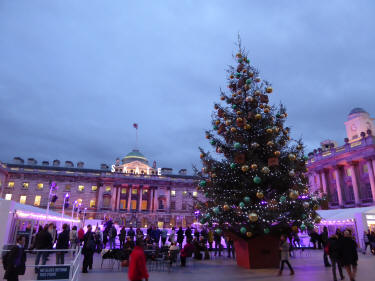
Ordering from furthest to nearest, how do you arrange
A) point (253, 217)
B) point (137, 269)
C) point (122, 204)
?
point (122, 204), point (253, 217), point (137, 269)

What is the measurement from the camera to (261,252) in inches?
456

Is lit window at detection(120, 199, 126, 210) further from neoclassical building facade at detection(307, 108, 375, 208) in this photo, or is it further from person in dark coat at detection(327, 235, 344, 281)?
person in dark coat at detection(327, 235, 344, 281)

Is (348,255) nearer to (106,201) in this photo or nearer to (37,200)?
(106,201)

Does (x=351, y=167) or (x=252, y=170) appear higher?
(x=351, y=167)

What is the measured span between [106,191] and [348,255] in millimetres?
64184

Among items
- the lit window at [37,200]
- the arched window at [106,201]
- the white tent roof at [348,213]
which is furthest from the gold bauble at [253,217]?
the lit window at [37,200]

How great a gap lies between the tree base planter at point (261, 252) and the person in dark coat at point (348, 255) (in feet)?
11.5

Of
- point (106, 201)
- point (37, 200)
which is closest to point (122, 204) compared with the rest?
point (106, 201)

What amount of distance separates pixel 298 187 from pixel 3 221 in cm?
1459

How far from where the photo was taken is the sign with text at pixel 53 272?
6.45 meters

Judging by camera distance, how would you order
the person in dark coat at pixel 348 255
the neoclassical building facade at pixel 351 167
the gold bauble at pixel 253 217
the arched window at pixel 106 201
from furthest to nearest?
the arched window at pixel 106 201
the neoclassical building facade at pixel 351 167
the gold bauble at pixel 253 217
the person in dark coat at pixel 348 255

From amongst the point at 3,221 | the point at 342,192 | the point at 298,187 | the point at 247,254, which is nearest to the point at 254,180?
the point at 298,187

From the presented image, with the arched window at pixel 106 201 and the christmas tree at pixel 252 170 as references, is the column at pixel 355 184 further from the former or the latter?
the arched window at pixel 106 201

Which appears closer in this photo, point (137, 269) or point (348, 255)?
point (137, 269)
